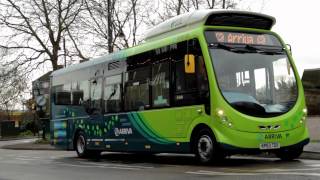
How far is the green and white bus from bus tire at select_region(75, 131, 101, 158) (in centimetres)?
340

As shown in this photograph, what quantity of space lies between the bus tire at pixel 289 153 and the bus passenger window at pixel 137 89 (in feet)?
11.9

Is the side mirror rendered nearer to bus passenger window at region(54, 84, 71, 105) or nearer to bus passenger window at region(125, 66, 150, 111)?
bus passenger window at region(125, 66, 150, 111)

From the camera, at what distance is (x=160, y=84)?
15.0m

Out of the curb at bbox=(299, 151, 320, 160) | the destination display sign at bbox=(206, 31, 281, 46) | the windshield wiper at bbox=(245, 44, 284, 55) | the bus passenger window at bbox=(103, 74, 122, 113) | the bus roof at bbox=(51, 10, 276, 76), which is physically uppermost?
the bus roof at bbox=(51, 10, 276, 76)

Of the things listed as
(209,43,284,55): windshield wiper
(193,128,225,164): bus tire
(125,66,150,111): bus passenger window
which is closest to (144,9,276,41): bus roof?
(209,43,284,55): windshield wiper

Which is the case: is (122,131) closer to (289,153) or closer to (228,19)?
(228,19)

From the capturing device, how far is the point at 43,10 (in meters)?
39.7

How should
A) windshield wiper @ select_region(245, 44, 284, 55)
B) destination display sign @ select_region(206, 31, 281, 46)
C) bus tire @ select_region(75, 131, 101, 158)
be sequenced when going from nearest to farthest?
destination display sign @ select_region(206, 31, 281, 46), windshield wiper @ select_region(245, 44, 284, 55), bus tire @ select_region(75, 131, 101, 158)

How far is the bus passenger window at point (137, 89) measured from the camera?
15.7 meters

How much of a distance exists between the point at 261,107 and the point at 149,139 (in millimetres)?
3746

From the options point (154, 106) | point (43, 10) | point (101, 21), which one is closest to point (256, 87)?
point (154, 106)

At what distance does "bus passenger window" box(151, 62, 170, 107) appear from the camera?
48.3 feet

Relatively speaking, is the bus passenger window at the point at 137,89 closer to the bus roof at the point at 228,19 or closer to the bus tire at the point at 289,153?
the bus roof at the point at 228,19

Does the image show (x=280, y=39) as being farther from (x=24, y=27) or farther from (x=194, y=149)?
(x=24, y=27)
